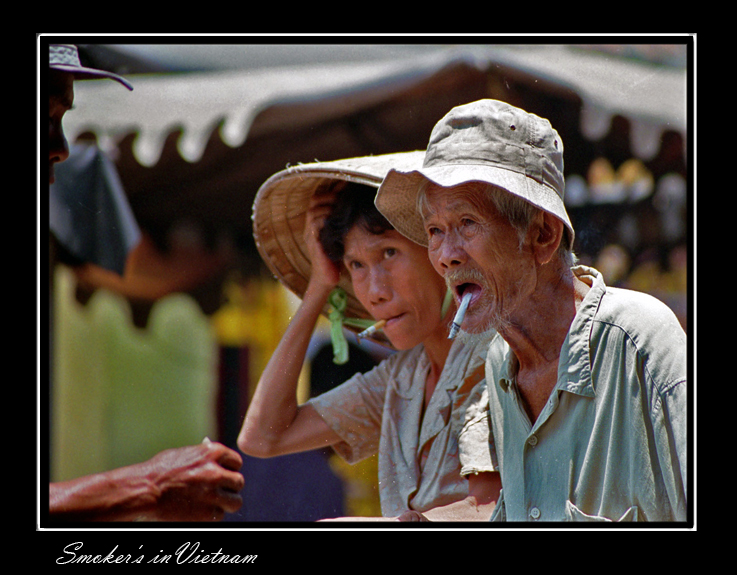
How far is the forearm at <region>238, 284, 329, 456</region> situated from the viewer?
268 centimetres

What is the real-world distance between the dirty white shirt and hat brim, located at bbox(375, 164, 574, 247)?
51 centimetres

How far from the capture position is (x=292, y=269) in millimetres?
2824

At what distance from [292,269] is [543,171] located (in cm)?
105

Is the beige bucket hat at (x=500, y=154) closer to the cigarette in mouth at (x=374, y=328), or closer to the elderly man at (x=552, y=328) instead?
the elderly man at (x=552, y=328)

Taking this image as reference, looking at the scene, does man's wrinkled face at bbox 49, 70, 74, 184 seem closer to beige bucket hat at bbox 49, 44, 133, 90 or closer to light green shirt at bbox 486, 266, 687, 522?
beige bucket hat at bbox 49, 44, 133, 90

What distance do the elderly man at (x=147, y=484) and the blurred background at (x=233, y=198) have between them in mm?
44

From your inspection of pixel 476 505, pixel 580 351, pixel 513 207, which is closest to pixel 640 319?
pixel 580 351

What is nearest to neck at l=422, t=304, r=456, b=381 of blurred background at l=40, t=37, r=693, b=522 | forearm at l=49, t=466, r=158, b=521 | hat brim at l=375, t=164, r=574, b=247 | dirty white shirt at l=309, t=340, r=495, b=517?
dirty white shirt at l=309, t=340, r=495, b=517

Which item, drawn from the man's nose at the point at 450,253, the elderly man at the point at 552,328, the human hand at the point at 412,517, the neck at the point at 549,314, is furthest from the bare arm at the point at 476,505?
the man's nose at the point at 450,253

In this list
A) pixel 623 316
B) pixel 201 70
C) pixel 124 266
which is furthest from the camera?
pixel 124 266
